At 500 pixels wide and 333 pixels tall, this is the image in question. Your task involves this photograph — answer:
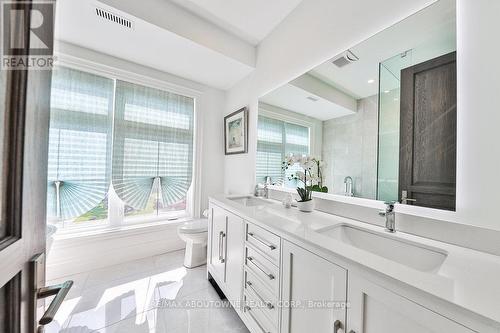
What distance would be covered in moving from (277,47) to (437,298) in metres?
2.09

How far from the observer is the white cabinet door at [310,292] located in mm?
709

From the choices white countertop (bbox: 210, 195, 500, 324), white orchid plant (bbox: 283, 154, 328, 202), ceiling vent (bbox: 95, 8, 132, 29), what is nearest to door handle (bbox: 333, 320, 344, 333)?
white countertop (bbox: 210, 195, 500, 324)

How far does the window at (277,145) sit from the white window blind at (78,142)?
5.60ft

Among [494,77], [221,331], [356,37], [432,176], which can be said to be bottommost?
[221,331]

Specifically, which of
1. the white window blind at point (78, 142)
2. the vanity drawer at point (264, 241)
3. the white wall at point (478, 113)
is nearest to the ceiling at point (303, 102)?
the white wall at point (478, 113)

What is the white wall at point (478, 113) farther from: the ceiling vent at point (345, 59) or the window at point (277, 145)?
the window at point (277, 145)

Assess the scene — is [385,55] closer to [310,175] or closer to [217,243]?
[310,175]

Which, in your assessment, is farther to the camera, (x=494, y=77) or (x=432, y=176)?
(x=432, y=176)

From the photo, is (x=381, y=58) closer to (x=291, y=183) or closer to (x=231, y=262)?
(x=291, y=183)

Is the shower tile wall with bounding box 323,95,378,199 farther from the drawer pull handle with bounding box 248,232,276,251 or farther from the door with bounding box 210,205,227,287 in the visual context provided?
the door with bounding box 210,205,227,287

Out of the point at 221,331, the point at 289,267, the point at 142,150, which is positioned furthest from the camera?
the point at 142,150

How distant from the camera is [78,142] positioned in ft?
6.40

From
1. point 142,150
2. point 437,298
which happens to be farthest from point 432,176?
point 142,150

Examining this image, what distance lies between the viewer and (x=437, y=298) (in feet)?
1.56
